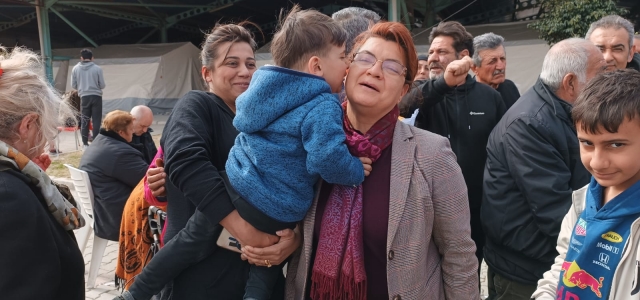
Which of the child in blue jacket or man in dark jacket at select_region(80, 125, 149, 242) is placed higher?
the child in blue jacket

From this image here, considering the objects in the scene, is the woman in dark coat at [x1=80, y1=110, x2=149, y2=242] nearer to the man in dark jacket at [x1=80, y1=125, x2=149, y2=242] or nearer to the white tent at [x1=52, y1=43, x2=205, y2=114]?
the man in dark jacket at [x1=80, y1=125, x2=149, y2=242]

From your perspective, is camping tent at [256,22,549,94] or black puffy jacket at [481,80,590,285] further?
camping tent at [256,22,549,94]

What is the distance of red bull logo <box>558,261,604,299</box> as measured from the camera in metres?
1.49

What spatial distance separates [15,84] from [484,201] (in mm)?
2276

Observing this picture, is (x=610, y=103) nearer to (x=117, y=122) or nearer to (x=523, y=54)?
(x=117, y=122)

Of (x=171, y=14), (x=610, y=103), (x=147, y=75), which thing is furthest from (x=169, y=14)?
(x=610, y=103)

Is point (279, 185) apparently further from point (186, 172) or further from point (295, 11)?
point (295, 11)

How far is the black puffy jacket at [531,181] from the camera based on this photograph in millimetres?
2182

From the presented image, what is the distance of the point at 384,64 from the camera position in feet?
5.53

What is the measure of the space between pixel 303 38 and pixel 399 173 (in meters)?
0.63

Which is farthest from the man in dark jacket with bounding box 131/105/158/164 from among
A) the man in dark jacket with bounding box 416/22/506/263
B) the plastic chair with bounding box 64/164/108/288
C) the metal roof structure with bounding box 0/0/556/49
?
the metal roof structure with bounding box 0/0/556/49

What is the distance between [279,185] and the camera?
1718 mm

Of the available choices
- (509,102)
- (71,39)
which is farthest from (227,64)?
(71,39)

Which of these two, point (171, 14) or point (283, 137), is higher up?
point (171, 14)
